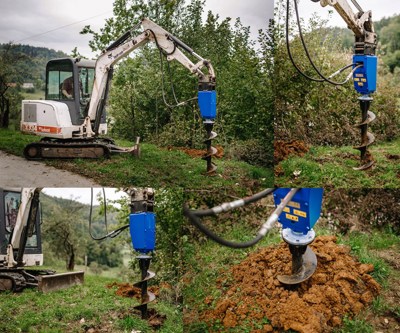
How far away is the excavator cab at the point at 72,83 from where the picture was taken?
7047 millimetres

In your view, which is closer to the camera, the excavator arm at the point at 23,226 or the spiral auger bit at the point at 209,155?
the spiral auger bit at the point at 209,155

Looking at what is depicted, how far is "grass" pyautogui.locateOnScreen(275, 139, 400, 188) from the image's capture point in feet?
19.7

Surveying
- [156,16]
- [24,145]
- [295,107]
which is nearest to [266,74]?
[295,107]

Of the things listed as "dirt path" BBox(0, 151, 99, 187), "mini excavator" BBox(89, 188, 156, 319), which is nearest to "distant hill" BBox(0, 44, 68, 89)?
"dirt path" BBox(0, 151, 99, 187)

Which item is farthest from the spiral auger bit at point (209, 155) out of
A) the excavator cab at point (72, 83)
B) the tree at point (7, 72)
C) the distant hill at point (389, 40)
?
the distant hill at point (389, 40)

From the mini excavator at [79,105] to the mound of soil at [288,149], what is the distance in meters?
0.96

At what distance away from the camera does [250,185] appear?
6.62 metres

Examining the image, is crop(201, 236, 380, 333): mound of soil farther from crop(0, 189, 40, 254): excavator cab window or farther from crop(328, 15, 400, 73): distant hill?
crop(328, 15, 400, 73): distant hill

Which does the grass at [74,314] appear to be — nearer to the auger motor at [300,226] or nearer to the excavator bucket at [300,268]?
the excavator bucket at [300,268]

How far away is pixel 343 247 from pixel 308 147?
187cm

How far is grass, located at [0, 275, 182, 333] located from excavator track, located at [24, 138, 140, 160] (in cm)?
185

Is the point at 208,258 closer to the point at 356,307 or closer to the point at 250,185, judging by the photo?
the point at 250,185

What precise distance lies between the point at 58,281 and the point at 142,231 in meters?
2.52

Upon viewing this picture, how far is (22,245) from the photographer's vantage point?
280 inches
